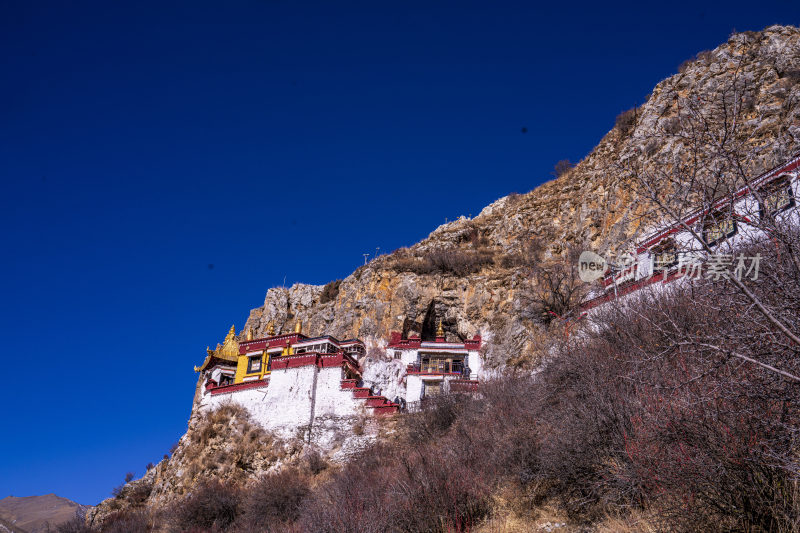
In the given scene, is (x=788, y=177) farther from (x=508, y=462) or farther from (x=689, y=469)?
(x=508, y=462)

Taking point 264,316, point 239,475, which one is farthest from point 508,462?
point 264,316

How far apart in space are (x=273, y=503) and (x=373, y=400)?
884 cm

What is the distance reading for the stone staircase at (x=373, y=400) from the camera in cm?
2933

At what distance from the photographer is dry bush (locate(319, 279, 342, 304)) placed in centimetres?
5128

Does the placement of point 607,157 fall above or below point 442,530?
above

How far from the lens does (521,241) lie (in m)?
45.2

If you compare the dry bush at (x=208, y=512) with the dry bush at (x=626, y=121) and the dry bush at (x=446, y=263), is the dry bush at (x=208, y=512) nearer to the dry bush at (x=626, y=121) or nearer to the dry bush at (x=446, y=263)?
the dry bush at (x=446, y=263)

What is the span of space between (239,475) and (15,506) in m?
92.5

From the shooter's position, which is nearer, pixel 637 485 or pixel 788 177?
pixel 788 177

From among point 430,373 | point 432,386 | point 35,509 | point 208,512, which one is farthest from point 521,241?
point 35,509

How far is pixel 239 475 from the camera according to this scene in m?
28.5

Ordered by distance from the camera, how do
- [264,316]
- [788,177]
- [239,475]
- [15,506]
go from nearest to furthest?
[788,177], [239,475], [264,316], [15,506]

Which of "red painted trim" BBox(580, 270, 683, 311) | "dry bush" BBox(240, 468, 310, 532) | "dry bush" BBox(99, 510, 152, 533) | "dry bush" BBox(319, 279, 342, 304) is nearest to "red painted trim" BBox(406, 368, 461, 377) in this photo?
"red painted trim" BBox(580, 270, 683, 311)

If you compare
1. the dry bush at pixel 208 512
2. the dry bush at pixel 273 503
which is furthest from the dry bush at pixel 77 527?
the dry bush at pixel 273 503
